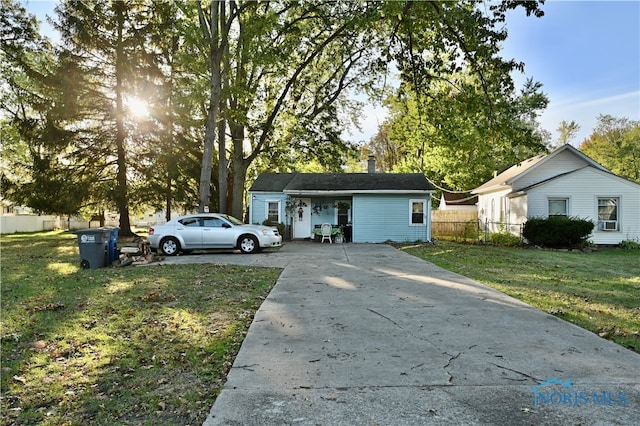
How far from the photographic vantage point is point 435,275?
32.7 ft

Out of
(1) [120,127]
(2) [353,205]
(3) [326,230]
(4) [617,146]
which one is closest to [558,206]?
(2) [353,205]

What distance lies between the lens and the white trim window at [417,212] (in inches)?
863

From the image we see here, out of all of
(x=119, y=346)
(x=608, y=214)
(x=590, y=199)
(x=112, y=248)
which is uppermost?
(x=590, y=199)

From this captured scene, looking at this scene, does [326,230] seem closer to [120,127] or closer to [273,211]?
[273,211]

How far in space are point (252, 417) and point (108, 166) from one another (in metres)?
25.2

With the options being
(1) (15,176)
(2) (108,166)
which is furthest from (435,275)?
(1) (15,176)

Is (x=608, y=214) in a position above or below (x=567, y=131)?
below

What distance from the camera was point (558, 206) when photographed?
70.2 feet

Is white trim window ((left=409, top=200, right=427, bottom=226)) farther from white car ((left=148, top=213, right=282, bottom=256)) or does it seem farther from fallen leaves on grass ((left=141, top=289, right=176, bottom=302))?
fallen leaves on grass ((left=141, top=289, right=176, bottom=302))

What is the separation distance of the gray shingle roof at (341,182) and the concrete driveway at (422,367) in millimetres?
14869

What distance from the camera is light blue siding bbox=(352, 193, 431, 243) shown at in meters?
21.9

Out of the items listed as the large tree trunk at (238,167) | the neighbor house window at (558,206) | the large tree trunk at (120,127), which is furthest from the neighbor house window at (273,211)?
the neighbor house window at (558,206)

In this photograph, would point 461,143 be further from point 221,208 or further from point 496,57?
point 221,208

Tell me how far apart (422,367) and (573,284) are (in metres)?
6.94
